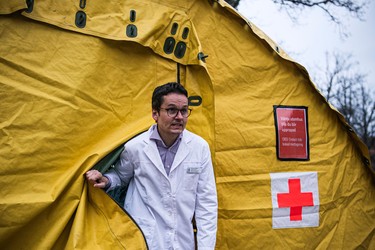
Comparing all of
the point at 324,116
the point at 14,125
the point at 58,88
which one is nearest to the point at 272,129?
the point at 324,116

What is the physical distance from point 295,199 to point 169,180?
4.06 feet

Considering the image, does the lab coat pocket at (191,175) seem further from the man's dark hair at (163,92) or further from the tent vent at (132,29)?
the tent vent at (132,29)

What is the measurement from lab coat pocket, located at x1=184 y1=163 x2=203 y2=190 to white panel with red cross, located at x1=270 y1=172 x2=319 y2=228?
0.90 m

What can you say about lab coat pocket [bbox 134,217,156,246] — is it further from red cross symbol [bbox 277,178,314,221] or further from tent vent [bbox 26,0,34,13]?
tent vent [bbox 26,0,34,13]

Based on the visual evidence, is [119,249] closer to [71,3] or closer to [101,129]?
[101,129]

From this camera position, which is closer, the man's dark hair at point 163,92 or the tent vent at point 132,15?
the man's dark hair at point 163,92

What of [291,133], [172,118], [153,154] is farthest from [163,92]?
[291,133]

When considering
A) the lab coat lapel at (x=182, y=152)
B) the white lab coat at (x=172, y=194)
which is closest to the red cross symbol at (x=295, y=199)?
the white lab coat at (x=172, y=194)

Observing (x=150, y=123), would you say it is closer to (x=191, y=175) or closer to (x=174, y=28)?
(x=191, y=175)

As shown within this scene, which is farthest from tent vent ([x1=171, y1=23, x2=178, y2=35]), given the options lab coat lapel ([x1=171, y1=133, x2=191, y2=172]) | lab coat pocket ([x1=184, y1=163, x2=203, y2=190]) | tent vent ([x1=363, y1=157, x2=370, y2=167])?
tent vent ([x1=363, y1=157, x2=370, y2=167])

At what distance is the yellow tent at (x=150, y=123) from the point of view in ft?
6.55

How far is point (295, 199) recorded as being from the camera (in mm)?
2748

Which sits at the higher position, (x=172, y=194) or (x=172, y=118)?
(x=172, y=118)

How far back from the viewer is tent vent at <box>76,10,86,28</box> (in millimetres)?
2180
